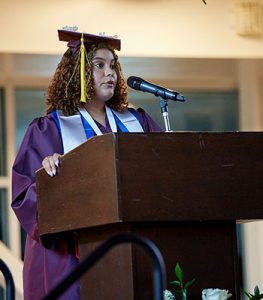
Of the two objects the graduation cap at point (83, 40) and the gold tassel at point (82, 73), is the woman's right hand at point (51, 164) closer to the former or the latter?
the gold tassel at point (82, 73)

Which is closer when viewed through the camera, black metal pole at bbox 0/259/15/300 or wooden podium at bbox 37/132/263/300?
black metal pole at bbox 0/259/15/300

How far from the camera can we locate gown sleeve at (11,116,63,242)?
14.3ft

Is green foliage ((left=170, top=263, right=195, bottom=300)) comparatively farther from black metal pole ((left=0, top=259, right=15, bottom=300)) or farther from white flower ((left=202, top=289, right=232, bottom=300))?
black metal pole ((left=0, top=259, right=15, bottom=300))

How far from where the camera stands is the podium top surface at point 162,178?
3750 mm

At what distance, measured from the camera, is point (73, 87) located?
184 inches

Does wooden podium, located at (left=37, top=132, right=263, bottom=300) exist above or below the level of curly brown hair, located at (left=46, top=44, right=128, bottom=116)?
below

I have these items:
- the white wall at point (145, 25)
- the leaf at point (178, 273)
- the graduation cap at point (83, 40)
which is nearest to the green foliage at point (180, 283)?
the leaf at point (178, 273)

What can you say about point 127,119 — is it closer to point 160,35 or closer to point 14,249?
point 160,35

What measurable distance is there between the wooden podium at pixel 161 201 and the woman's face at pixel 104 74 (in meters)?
0.62

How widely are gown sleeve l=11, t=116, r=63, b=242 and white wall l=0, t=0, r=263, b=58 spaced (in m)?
2.35

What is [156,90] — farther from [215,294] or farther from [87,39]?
[215,294]

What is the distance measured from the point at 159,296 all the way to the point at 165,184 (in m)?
0.78

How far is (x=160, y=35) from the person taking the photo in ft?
23.3

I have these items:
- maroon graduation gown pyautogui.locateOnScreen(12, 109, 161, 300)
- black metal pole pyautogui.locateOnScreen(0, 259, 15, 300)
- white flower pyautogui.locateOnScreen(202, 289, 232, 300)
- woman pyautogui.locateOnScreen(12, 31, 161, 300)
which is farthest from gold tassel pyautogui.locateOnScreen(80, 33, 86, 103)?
black metal pole pyautogui.locateOnScreen(0, 259, 15, 300)
